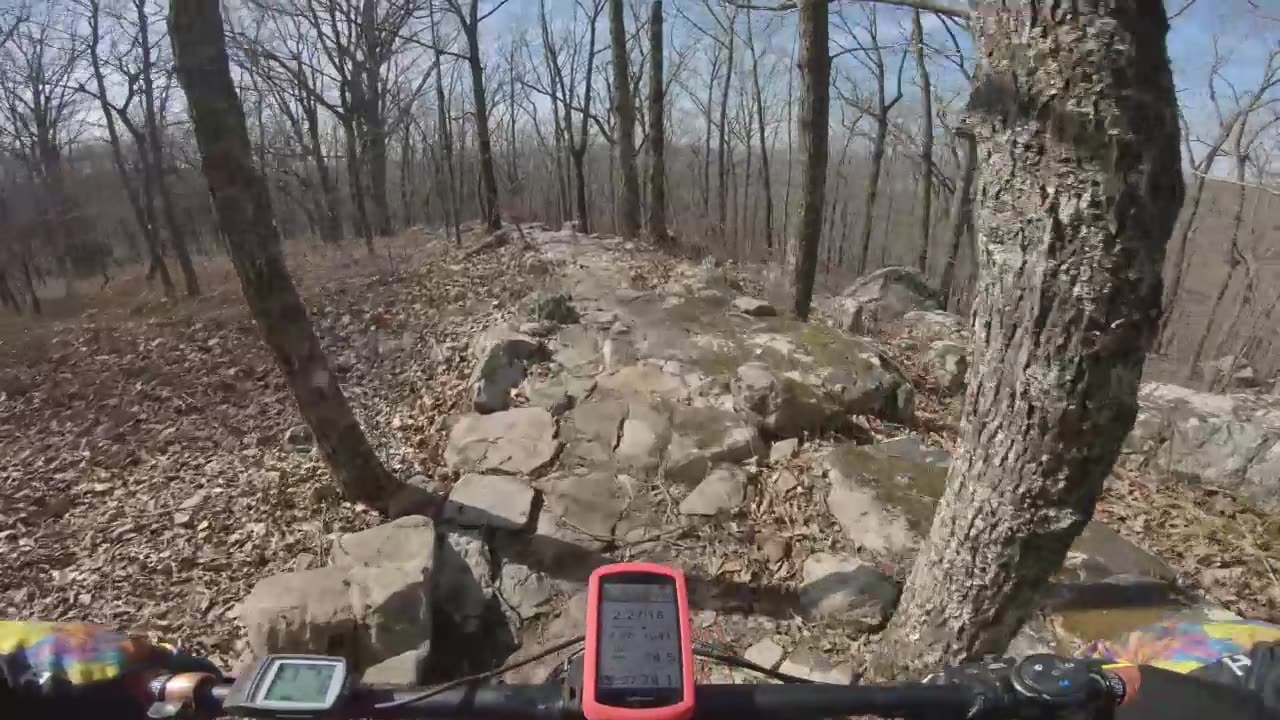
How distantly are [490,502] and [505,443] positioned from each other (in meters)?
0.73

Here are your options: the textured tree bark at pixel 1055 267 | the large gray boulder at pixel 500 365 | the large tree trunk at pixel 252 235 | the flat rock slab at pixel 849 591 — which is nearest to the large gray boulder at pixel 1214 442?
the flat rock slab at pixel 849 591

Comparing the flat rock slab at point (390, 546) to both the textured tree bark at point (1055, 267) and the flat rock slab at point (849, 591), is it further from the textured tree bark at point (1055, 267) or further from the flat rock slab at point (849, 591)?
the textured tree bark at point (1055, 267)

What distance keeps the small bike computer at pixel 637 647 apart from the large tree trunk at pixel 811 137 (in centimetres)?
577

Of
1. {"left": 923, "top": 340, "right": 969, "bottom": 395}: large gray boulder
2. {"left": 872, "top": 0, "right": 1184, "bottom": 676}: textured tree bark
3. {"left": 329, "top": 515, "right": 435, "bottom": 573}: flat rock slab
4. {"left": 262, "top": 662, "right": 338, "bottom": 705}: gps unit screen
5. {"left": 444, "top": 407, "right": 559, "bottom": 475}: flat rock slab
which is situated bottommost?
{"left": 329, "top": 515, "right": 435, "bottom": 573}: flat rock slab

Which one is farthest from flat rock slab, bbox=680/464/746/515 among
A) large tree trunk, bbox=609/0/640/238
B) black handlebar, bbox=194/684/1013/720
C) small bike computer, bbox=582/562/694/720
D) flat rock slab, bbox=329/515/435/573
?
large tree trunk, bbox=609/0/640/238

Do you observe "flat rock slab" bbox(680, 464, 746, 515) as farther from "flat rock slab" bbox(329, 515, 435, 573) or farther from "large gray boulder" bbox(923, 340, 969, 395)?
"large gray boulder" bbox(923, 340, 969, 395)

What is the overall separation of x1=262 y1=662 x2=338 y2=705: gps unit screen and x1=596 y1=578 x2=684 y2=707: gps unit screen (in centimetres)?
51

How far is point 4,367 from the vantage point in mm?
8289

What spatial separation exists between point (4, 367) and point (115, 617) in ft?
22.7

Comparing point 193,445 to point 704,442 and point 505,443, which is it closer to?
point 505,443

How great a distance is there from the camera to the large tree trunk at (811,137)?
19.9 ft

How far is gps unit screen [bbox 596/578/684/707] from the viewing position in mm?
1199

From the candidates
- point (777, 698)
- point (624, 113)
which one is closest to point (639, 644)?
point (777, 698)

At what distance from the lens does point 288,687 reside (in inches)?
47.4
